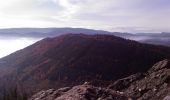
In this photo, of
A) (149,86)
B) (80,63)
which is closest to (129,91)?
(149,86)

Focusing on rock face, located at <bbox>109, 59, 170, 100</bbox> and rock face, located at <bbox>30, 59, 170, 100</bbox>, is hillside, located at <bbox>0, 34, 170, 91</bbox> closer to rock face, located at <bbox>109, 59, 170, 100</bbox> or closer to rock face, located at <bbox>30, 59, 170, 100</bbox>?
rock face, located at <bbox>109, 59, 170, 100</bbox>

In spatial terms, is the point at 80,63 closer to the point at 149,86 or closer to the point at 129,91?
the point at 129,91

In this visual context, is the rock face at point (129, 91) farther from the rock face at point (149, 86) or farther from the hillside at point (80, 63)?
the hillside at point (80, 63)

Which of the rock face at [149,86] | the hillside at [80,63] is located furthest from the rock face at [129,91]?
the hillside at [80,63]

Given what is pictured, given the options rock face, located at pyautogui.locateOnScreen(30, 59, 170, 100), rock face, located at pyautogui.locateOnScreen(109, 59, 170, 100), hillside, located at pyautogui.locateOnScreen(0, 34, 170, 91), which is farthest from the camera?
hillside, located at pyautogui.locateOnScreen(0, 34, 170, 91)

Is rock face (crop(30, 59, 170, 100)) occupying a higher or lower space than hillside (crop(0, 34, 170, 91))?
higher

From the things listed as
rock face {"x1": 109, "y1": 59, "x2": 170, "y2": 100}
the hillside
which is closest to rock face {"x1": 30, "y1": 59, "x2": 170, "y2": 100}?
rock face {"x1": 109, "y1": 59, "x2": 170, "y2": 100}

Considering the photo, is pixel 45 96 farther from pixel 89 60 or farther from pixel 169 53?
pixel 169 53
